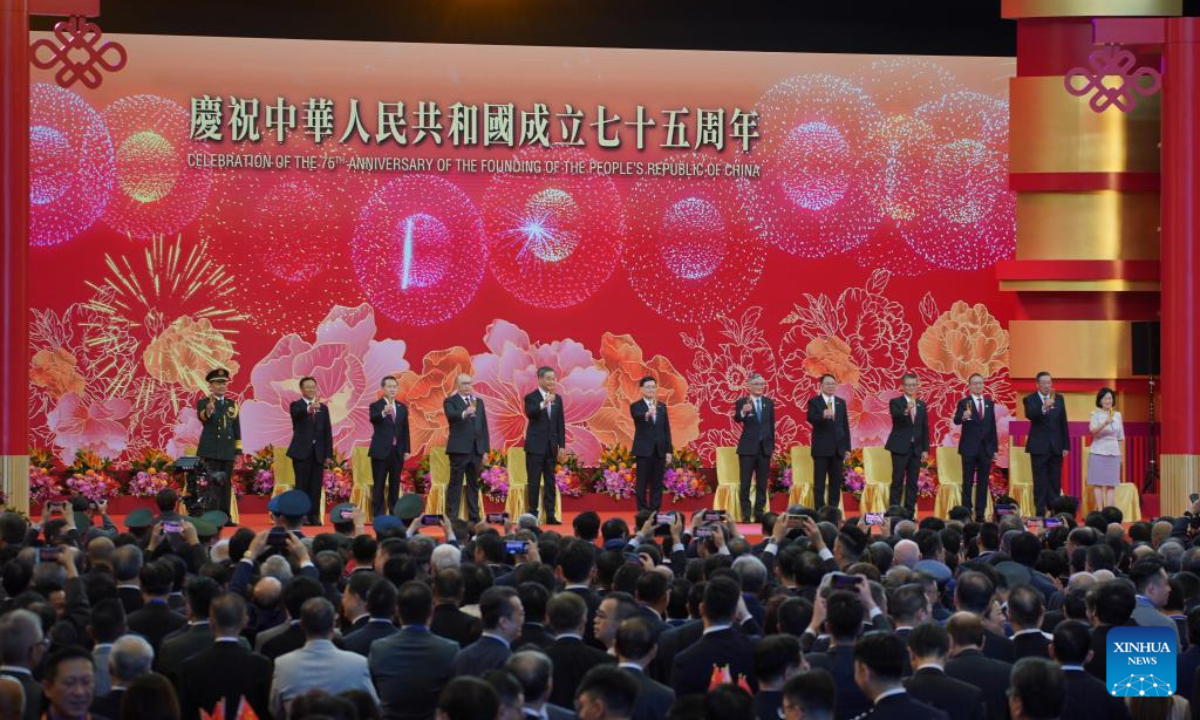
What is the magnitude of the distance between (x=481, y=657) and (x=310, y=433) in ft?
23.3

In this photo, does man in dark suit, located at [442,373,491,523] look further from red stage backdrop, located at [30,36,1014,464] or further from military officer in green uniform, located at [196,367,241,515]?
red stage backdrop, located at [30,36,1014,464]

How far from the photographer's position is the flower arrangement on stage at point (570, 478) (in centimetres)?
1252

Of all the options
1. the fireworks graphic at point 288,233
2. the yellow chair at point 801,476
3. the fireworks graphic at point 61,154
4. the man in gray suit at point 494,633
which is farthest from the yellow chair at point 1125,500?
the man in gray suit at point 494,633

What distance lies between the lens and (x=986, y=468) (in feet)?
38.7

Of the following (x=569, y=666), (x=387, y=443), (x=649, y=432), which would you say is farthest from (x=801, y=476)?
(x=569, y=666)

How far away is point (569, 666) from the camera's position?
173 inches

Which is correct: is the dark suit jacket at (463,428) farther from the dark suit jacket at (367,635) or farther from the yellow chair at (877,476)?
the dark suit jacket at (367,635)

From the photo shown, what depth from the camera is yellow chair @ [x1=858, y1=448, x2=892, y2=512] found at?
12.4 m

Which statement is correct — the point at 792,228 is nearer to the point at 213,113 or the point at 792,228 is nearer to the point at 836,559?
the point at 213,113

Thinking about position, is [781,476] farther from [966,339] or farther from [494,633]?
[494,633]

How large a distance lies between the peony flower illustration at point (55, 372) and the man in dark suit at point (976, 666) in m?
9.90

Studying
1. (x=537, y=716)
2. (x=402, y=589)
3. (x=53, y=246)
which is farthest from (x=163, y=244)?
(x=537, y=716)

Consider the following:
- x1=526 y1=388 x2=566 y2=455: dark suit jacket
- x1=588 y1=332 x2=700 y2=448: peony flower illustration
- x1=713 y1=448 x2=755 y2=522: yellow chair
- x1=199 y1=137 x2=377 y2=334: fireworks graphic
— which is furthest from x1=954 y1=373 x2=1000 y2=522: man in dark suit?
x1=199 y1=137 x2=377 y2=334: fireworks graphic

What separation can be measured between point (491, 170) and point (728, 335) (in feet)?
7.81
